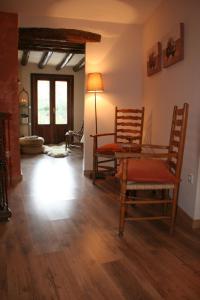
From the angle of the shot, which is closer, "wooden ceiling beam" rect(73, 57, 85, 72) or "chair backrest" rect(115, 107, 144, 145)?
"chair backrest" rect(115, 107, 144, 145)

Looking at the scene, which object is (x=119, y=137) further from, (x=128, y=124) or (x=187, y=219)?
(x=187, y=219)

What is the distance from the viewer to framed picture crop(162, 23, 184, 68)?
8.30 feet

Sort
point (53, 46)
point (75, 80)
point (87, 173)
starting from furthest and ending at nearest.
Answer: point (75, 80), point (53, 46), point (87, 173)

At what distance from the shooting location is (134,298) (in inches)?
56.6

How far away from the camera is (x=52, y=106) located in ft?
26.6

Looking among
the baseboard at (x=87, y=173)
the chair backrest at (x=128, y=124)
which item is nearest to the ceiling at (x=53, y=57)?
the chair backrest at (x=128, y=124)

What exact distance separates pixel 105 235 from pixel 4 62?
264 centimetres

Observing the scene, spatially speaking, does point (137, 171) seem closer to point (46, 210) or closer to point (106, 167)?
point (46, 210)

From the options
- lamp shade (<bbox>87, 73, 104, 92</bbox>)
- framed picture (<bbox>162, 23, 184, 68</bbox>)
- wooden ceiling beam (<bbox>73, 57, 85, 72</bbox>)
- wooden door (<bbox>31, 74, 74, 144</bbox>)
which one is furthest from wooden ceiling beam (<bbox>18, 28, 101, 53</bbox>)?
wooden door (<bbox>31, 74, 74, 144</bbox>)

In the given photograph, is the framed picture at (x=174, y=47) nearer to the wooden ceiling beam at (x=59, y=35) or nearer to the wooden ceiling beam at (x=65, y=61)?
the wooden ceiling beam at (x=59, y=35)

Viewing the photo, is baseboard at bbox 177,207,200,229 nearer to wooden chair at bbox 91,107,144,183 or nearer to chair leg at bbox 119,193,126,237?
chair leg at bbox 119,193,126,237

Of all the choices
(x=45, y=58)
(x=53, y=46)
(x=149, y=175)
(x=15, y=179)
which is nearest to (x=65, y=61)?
(x=45, y=58)

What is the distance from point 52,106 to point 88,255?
6766 millimetres

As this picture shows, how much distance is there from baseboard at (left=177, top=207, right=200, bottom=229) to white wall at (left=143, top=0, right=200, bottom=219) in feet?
0.14
